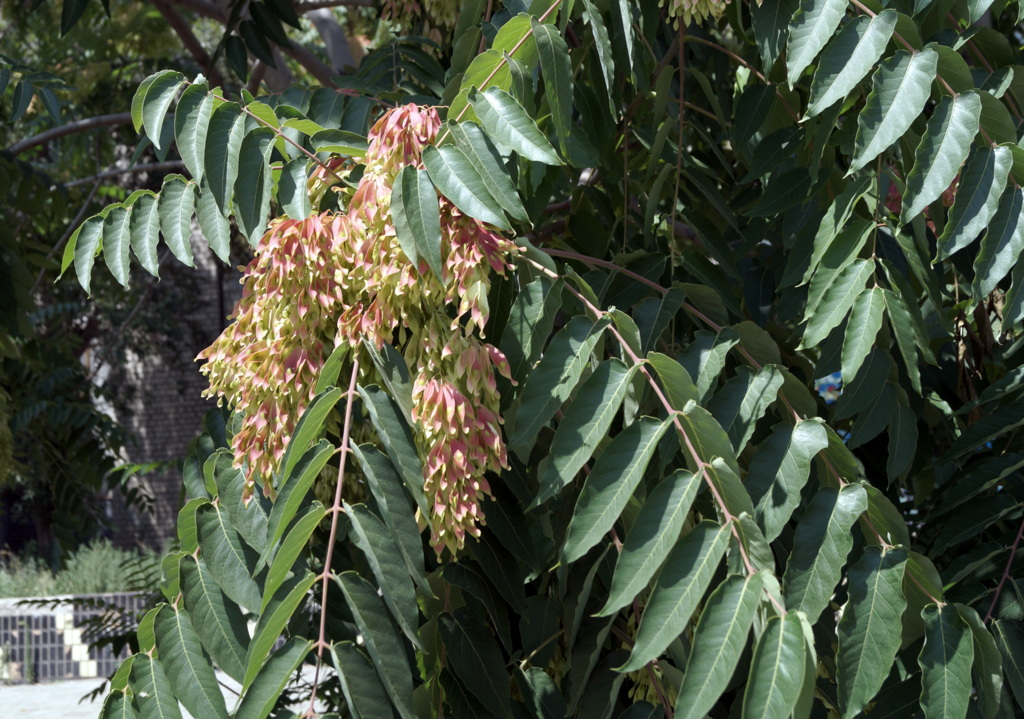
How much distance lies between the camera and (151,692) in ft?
4.15

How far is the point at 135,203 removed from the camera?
5.19 feet

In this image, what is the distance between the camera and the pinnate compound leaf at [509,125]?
1.21 meters

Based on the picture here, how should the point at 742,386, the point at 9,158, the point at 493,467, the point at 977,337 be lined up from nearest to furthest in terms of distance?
the point at 493,467 < the point at 742,386 < the point at 977,337 < the point at 9,158

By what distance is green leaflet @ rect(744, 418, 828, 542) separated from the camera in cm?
122

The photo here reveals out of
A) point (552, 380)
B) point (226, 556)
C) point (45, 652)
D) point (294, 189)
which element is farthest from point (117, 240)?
point (45, 652)

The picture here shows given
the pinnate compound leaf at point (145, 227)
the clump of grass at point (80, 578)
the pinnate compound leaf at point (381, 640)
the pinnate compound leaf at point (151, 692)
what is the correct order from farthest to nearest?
the clump of grass at point (80, 578), the pinnate compound leaf at point (145, 227), the pinnate compound leaf at point (151, 692), the pinnate compound leaf at point (381, 640)

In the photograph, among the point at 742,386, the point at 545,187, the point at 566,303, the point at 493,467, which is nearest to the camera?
the point at 493,467

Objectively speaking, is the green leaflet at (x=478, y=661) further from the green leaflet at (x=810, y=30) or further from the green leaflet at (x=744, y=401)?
the green leaflet at (x=810, y=30)

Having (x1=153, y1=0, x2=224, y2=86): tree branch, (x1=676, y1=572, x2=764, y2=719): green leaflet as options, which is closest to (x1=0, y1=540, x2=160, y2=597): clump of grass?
(x1=153, y1=0, x2=224, y2=86): tree branch

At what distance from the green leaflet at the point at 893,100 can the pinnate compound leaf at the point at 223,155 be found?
2.75 ft

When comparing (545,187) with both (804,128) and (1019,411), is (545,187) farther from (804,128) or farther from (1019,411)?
(1019,411)

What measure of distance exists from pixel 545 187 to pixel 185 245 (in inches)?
25.6

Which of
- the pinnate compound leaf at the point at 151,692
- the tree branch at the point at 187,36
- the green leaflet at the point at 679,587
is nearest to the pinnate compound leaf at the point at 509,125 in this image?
the green leaflet at the point at 679,587

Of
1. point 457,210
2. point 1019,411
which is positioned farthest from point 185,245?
point 1019,411
